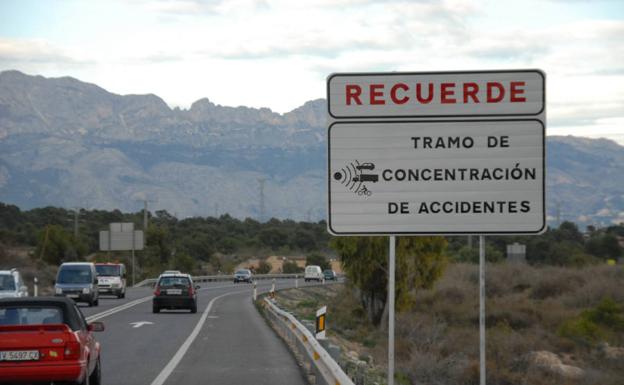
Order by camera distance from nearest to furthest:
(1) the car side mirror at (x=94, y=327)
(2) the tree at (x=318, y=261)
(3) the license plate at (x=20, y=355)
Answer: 1. (3) the license plate at (x=20, y=355)
2. (1) the car side mirror at (x=94, y=327)
3. (2) the tree at (x=318, y=261)

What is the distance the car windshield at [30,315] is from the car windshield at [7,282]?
15.3 metres

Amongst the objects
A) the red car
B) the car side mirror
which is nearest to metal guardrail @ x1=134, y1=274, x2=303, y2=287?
the car side mirror

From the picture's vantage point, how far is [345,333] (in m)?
37.2

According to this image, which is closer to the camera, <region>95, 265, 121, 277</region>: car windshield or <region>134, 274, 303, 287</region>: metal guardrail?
<region>95, 265, 121, 277</region>: car windshield

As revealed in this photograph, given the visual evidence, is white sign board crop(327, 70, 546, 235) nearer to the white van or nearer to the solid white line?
the solid white line

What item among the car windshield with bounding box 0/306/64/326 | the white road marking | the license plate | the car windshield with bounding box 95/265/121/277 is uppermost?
the car windshield with bounding box 0/306/64/326

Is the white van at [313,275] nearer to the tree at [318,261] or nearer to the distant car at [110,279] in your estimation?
the tree at [318,261]

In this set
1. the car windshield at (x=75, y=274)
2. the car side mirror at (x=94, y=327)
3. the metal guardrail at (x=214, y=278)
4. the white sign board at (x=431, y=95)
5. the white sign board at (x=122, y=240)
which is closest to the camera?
the white sign board at (x=431, y=95)

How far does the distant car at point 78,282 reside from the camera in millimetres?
42750

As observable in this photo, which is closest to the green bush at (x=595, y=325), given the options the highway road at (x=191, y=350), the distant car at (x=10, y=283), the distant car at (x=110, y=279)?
the highway road at (x=191, y=350)

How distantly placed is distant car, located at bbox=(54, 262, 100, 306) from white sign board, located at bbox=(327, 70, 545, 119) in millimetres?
34302

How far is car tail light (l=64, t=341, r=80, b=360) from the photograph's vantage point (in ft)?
44.1

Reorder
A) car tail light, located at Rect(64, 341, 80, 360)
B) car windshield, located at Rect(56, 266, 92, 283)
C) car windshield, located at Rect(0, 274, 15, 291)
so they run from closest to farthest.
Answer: car tail light, located at Rect(64, 341, 80, 360) < car windshield, located at Rect(0, 274, 15, 291) < car windshield, located at Rect(56, 266, 92, 283)

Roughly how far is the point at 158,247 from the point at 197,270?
16.4ft
